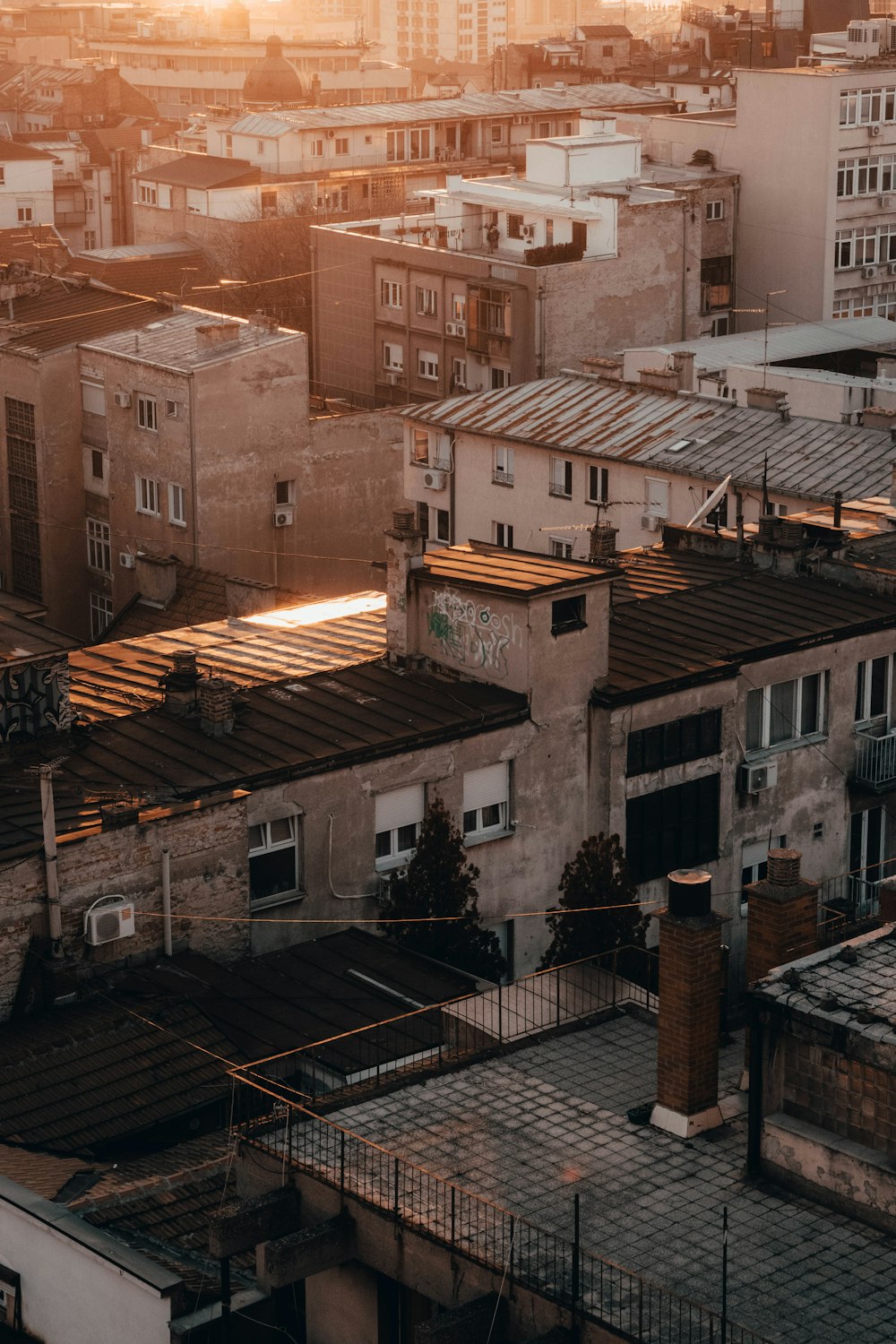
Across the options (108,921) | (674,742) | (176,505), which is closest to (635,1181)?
(108,921)

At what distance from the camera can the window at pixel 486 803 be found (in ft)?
118

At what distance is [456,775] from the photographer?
35.6 metres

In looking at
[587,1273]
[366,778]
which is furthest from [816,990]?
[366,778]

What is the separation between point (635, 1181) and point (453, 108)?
111m

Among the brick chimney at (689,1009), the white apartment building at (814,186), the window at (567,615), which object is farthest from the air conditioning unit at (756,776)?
the white apartment building at (814,186)

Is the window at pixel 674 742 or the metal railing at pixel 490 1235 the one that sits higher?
the metal railing at pixel 490 1235

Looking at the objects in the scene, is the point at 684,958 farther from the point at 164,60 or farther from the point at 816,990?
the point at 164,60

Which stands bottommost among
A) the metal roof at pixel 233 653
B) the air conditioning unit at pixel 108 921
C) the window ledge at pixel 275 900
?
the window ledge at pixel 275 900

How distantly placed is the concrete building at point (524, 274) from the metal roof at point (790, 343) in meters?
4.93

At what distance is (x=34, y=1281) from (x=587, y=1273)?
347 inches

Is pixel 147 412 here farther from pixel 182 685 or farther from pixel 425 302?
pixel 182 685

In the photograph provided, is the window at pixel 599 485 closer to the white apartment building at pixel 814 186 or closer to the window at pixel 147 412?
the window at pixel 147 412

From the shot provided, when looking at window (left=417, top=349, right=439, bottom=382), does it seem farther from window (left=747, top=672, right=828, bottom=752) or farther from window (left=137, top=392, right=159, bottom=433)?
window (left=747, top=672, right=828, bottom=752)

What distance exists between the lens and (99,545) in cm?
6750
